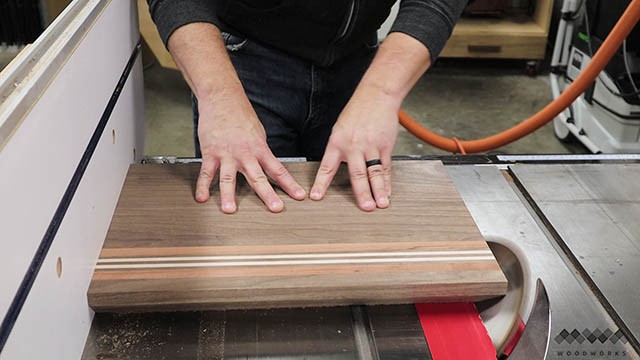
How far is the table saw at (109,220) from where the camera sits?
0.52m

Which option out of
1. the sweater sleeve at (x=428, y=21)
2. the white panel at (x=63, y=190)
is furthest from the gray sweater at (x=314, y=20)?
the white panel at (x=63, y=190)

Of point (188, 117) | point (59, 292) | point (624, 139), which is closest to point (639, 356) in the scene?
point (59, 292)

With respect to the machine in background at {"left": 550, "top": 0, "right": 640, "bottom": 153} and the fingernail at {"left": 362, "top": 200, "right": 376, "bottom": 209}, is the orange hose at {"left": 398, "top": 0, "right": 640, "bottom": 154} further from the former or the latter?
the fingernail at {"left": 362, "top": 200, "right": 376, "bottom": 209}

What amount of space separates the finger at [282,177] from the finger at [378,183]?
0.09 m

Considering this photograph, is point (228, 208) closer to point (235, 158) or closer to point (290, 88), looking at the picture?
point (235, 158)

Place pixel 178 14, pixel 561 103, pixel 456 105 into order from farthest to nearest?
pixel 456 105 → pixel 561 103 → pixel 178 14

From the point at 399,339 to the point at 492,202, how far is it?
1.19ft

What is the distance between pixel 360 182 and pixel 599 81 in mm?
1910

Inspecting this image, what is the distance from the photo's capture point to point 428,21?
38.7 inches

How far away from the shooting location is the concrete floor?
2.76m

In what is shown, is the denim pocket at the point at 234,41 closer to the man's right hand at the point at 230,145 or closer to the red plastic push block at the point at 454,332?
the man's right hand at the point at 230,145

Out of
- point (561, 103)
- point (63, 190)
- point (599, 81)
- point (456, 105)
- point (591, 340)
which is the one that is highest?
point (63, 190)

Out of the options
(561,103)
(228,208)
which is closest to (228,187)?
(228,208)

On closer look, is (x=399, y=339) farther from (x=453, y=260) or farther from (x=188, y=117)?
(x=188, y=117)
